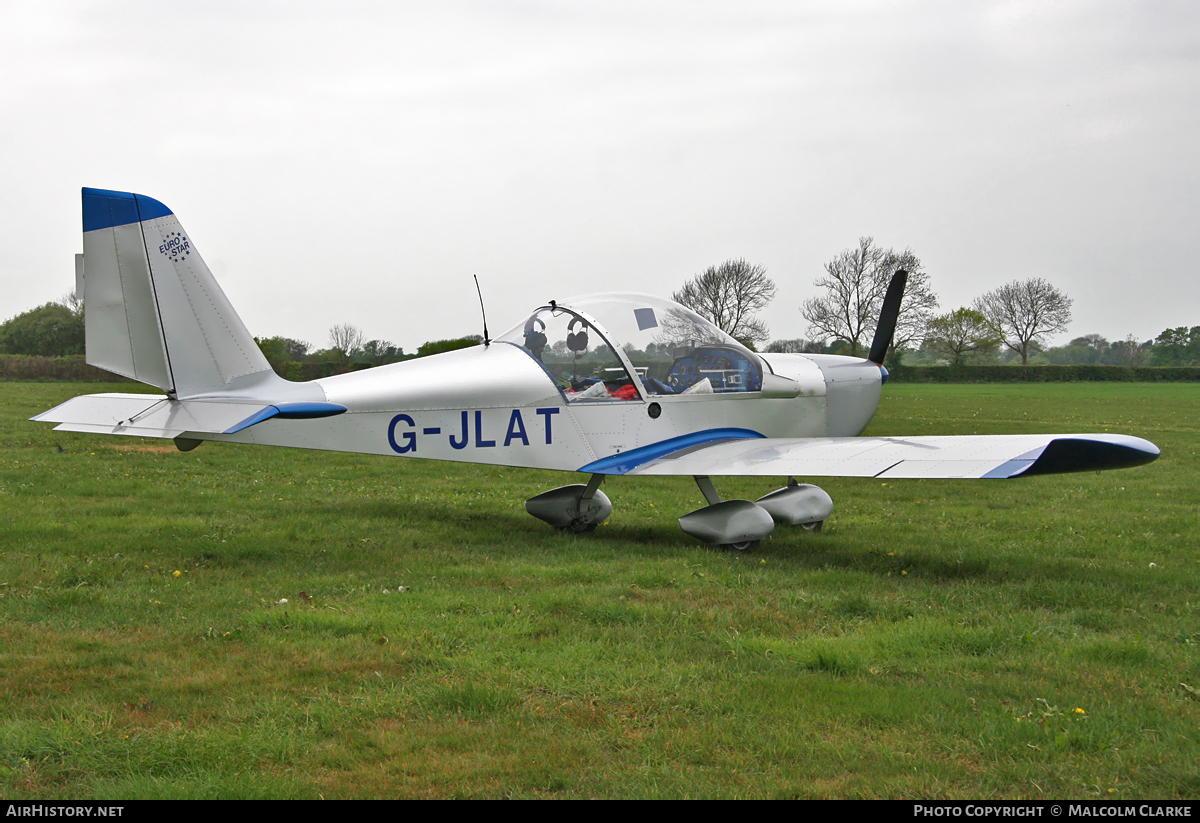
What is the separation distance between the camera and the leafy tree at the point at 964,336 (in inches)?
2886

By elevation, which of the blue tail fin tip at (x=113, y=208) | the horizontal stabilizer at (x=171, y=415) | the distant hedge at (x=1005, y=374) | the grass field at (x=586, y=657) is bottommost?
the grass field at (x=586, y=657)

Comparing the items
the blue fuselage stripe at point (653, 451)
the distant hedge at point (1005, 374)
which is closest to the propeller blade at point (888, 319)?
the blue fuselage stripe at point (653, 451)

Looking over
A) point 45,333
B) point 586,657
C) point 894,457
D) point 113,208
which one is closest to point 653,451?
point 894,457

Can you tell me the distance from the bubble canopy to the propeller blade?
2193mm

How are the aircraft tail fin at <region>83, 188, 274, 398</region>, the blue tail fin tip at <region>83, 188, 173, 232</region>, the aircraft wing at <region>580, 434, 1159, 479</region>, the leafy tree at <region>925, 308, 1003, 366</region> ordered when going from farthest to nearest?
the leafy tree at <region>925, 308, 1003, 366</region>, the aircraft tail fin at <region>83, 188, 274, 398</region>, the blue tail fin tip at <region>83, 188, 173, 232</region>, the aircraft wing at <region>580, 434, 1159, 479</region>

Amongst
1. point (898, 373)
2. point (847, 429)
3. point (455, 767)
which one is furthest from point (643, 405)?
point (898, 373)

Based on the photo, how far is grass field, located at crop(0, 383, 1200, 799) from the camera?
333 cm

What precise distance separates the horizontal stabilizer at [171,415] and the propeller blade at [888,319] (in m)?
6.03

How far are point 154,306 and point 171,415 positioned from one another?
2.79 ft

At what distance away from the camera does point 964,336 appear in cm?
7469

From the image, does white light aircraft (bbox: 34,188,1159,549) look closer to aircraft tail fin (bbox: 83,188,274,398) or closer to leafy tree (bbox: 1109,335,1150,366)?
aircraft tail fin (bbox: 83,188,274,398)

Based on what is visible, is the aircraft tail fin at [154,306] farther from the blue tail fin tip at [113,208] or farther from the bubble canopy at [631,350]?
the bubble canopy at [631,350]

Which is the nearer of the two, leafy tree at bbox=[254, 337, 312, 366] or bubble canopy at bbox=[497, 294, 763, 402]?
bubble canopy at bbox=[497, 294, 763, 402]

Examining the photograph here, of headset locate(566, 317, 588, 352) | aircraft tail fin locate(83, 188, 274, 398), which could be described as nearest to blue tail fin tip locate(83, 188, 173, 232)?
aircraft tail fin locate(83, 188, 274, 398)
